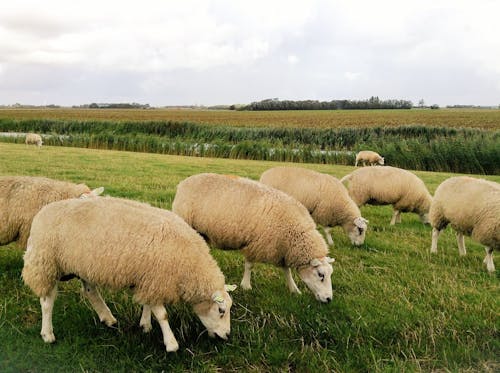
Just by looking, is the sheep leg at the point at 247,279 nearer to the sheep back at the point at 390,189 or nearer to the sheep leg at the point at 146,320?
the sheep leg at the point at 146,320

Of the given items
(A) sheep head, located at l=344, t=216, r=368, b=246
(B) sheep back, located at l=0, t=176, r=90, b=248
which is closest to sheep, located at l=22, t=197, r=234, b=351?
(B) sheep back, located at l=0, t=176, r=90, b=248

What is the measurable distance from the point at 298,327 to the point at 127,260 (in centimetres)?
186

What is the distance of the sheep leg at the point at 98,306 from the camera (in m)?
4.30

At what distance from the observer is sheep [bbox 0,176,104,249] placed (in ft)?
17.4

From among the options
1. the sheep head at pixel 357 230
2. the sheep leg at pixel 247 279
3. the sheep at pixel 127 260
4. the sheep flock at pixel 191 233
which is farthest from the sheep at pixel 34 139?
the sheep at pixel 127 260

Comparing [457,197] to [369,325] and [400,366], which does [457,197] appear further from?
[400,366]

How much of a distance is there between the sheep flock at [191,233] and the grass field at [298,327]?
0.20 metres

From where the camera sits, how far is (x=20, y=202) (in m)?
5.36

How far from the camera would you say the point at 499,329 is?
4.42m

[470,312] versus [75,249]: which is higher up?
[75,249]

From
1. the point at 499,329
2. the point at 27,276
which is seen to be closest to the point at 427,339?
the point at 499,329

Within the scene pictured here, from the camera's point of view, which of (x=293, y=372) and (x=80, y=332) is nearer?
(x=293, y=372)

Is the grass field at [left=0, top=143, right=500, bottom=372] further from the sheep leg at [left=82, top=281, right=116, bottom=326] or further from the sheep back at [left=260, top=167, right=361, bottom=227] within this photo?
the sheep back at [left=260, top=167, right=361, bottom=227]

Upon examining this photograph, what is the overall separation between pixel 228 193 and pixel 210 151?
20.2 m
